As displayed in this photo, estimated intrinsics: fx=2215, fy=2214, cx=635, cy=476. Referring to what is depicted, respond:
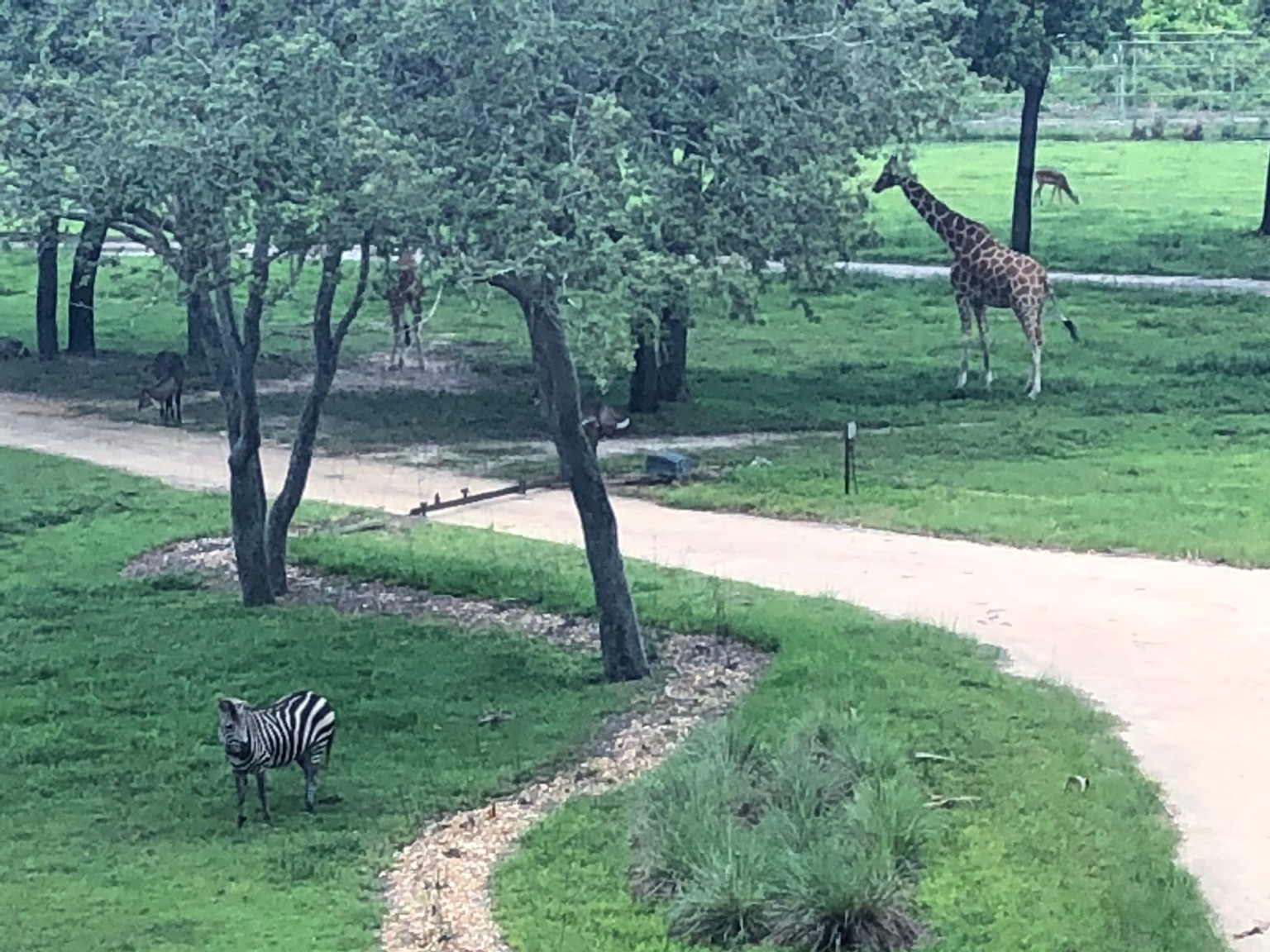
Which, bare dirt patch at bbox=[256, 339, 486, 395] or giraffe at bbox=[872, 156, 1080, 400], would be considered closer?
giraffe at bbox=[872, 156, 1080, 400]

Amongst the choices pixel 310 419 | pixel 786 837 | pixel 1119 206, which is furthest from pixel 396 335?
pixel 1119 206

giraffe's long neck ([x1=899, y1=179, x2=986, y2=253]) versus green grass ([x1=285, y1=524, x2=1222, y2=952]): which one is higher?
giraffe's long neck ([x1=899, y1=179, x2=986, y2=253])

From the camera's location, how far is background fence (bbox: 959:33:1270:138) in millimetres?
52156

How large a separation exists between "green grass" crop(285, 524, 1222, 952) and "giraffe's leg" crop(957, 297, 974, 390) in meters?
9.27

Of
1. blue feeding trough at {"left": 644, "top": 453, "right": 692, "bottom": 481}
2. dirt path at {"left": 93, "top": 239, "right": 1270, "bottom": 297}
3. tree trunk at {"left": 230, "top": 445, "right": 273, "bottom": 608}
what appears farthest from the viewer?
dirt path at {"left": 93, "top": 239, "right": 1270, "bottom": 297}

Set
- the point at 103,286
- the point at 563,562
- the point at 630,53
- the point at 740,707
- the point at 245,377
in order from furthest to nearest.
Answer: the point at 103,286, the point at 563,562, the point at 245,377, the point at 740,707, the point at 630,53

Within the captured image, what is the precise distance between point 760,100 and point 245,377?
4.81 metres

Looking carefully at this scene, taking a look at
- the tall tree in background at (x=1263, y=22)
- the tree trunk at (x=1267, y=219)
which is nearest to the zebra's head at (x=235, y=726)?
the tall tree in background at (x=1263, y=22)

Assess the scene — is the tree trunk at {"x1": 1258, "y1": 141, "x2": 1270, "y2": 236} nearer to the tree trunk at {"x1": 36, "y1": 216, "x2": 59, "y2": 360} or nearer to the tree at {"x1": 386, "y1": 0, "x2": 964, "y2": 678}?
the tree trunk at {"x1": 36, "y1": 216, "x2": 59, "y2": 360}

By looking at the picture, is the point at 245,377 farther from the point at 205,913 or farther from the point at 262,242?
the point at 205,913

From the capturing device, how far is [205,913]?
8.50m

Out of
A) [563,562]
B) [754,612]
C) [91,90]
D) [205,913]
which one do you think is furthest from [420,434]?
[205,913]

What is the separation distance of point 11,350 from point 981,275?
11695 mm

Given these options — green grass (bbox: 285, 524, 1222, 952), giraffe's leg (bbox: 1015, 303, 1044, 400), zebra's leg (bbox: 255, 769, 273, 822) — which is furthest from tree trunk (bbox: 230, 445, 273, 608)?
giraffe's leg (bbox: 1015, 303, 1044, 400)
